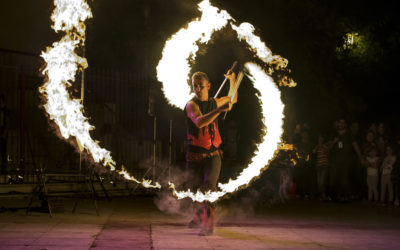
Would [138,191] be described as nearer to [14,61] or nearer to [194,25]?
[14,61]

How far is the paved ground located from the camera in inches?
248

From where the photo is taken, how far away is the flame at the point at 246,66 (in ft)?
27.7

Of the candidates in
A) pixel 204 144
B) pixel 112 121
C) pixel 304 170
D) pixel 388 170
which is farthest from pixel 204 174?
pixel 112 121

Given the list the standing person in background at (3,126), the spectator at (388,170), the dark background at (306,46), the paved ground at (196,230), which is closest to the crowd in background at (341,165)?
the spectator at (388,170)

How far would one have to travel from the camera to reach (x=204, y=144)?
7242 millimetres

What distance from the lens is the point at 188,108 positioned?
7.33m

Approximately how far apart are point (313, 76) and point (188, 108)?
829 centimetres

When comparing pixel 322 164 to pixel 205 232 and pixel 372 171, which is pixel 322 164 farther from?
pixel 205 232

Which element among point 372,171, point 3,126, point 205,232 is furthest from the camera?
point 3,126

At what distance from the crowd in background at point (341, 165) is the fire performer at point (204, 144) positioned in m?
5.45

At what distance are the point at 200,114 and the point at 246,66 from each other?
159 cm

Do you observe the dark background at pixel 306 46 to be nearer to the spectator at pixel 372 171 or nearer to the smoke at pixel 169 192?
the smoke at pixel 169 192

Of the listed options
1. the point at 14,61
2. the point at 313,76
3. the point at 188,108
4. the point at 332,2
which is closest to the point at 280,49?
the point at 313,76

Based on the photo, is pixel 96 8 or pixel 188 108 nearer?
pixel 188 108
